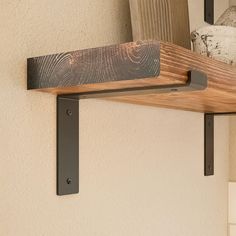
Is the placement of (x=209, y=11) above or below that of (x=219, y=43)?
above

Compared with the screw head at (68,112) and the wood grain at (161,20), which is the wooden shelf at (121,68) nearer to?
the screw head at (68,112)

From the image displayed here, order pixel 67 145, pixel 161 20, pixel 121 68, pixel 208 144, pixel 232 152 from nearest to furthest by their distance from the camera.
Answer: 1. pixel 121 68
2. pixel 67 145
3. pixel 161 20
4. pixel 208 144
5. pixel 232 152

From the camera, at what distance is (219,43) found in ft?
2.31

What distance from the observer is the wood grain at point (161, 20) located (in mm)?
711

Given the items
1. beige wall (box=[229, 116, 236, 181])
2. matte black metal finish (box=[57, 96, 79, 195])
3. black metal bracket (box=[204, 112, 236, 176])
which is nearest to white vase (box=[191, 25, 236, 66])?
matte black metal finish (box=[57, 96, 79, 195])

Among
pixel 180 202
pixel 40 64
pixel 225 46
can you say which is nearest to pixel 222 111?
pixel 180 202

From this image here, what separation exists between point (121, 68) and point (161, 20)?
0.30 m

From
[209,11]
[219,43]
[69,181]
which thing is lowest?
[69,181]

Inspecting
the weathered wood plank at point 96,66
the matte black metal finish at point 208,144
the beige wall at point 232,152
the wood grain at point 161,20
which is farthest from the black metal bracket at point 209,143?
the weathered wood plank at point 96,66

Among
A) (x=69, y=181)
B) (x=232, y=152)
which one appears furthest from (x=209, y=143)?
(x=69, y=181)

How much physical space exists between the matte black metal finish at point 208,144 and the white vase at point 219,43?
415 mm

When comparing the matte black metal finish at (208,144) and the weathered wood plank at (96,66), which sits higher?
the weathered wood plank at (96,66)

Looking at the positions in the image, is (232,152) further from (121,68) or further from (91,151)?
(121,68)

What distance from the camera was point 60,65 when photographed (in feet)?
1.82
